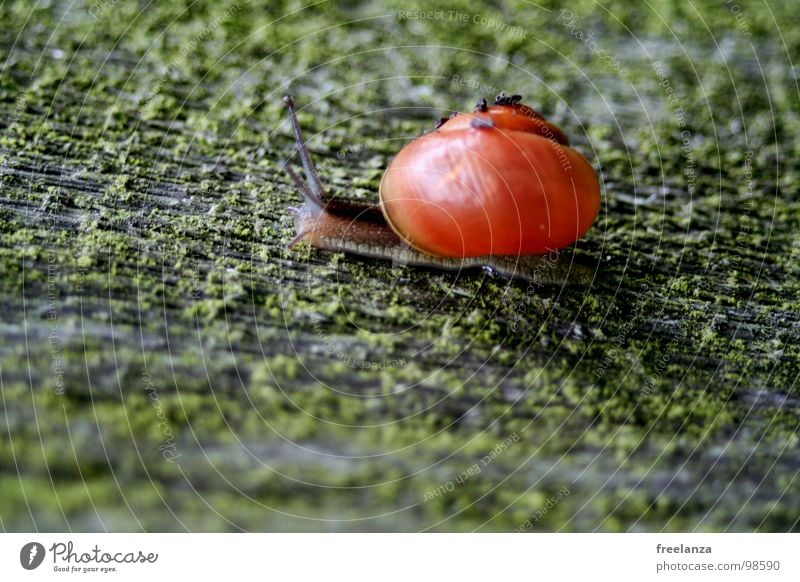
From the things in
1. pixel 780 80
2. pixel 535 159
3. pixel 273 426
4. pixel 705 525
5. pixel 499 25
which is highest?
pixel 499 25

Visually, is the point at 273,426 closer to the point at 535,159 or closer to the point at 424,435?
the point at 424,435

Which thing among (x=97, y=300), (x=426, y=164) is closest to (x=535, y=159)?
(x=426, y=164)

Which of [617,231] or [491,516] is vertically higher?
[617,231]
